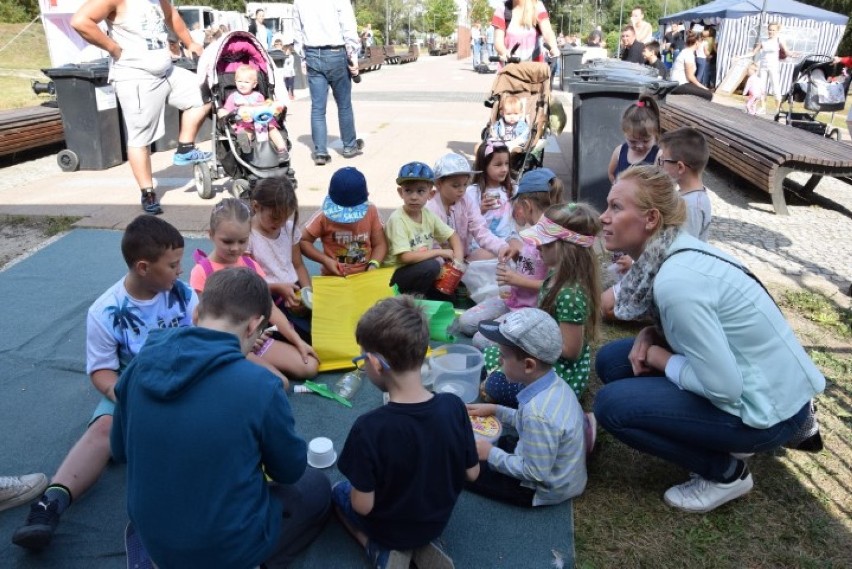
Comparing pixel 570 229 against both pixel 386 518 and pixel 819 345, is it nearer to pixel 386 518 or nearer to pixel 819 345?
pixel 386 518

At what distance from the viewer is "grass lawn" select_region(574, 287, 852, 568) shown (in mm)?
2258

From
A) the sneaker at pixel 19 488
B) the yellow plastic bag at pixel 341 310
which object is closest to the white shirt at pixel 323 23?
the yellow plastic bag at pixel 341 310

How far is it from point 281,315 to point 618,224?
1.74m

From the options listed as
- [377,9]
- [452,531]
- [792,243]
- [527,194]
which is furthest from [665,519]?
[377,9]

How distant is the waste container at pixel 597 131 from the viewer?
6035mm

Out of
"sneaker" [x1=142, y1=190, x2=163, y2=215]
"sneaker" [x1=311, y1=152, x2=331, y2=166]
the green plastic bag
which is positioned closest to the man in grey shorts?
"sneaker" [x1=142, y1=190, x2=163, y2=215]

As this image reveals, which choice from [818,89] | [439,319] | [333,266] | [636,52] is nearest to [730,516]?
[439,319]

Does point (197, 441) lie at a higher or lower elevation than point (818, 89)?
lower

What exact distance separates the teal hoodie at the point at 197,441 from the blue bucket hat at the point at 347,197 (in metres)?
1.97

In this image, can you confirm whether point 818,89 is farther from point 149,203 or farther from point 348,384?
point 348,384

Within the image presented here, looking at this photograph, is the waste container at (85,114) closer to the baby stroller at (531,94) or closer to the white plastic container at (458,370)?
the baby stroller at (531,94)

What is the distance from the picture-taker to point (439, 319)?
3816 millimetres

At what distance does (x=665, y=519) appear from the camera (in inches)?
95.6

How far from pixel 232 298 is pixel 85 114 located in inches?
268
